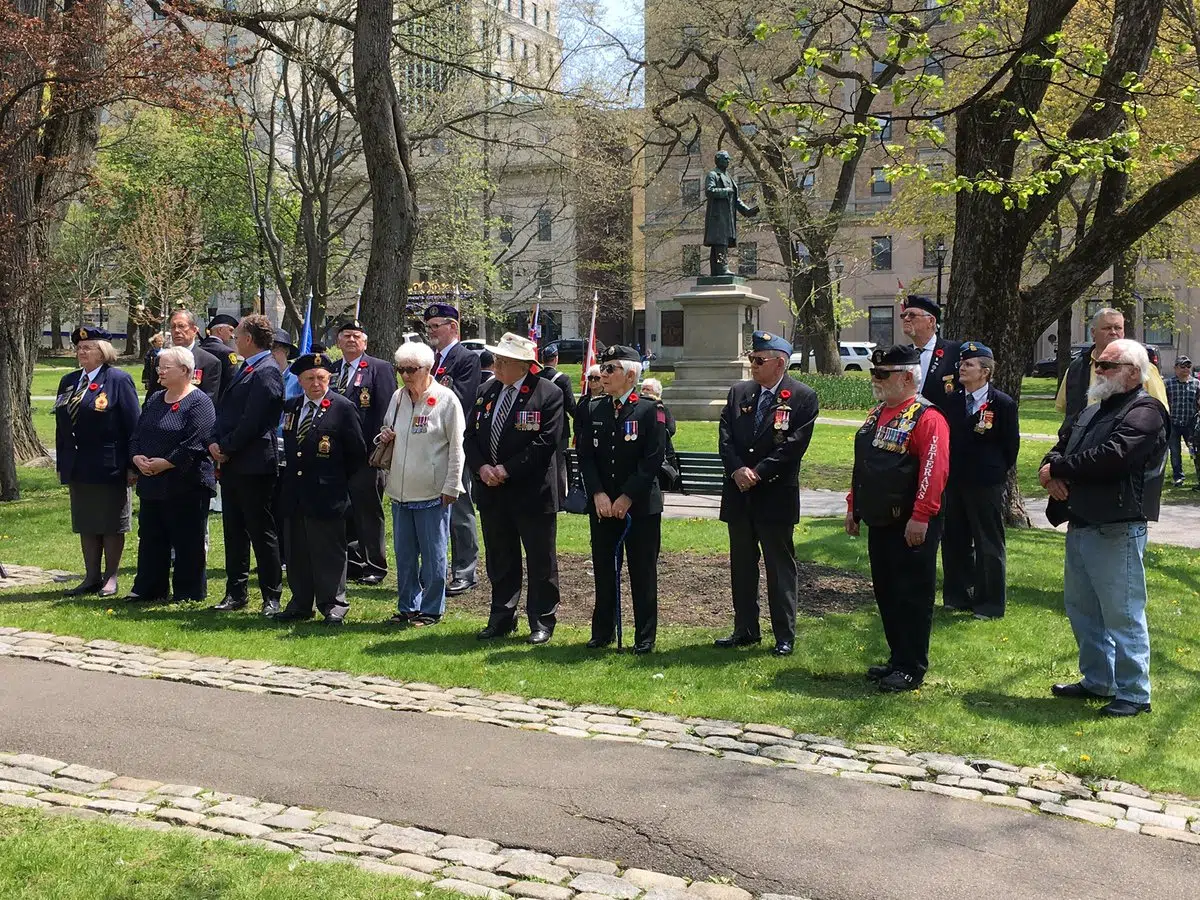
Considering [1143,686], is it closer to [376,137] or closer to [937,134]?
[937,134]

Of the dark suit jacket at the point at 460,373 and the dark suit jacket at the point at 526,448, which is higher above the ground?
the dark suit jacket at the point at 460,373

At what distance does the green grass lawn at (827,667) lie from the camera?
6.09 meters

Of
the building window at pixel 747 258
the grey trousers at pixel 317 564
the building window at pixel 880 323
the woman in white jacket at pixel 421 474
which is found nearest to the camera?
the woman in white jacket at pixel 421 474

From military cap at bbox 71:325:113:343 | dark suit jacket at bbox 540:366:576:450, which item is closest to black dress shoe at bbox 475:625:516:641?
dark suit jacket at bbox 540:366:576:450

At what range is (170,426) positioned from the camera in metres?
9.27

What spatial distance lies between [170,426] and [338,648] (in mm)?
2602

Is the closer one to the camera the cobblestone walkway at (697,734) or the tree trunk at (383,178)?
the cobblestone walkway at (697,734)

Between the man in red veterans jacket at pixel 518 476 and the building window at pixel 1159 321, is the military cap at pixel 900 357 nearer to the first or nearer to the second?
the man in red veterans jacket at pixel 518 476

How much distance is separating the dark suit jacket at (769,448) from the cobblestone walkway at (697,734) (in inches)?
68.3

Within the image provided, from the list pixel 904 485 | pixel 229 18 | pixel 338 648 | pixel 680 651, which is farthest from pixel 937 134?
pixel 229 18

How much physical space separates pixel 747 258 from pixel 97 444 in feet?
149

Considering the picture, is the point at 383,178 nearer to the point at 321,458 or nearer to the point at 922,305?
the point at 321,458

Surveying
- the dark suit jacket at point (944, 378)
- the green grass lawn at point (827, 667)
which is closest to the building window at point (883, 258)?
the green grass lawn at point (827, 667)

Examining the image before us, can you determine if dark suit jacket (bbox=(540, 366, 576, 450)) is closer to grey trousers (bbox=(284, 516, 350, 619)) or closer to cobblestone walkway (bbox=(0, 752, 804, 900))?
grey trousers (bbox=(284, 516, 350, 619))
